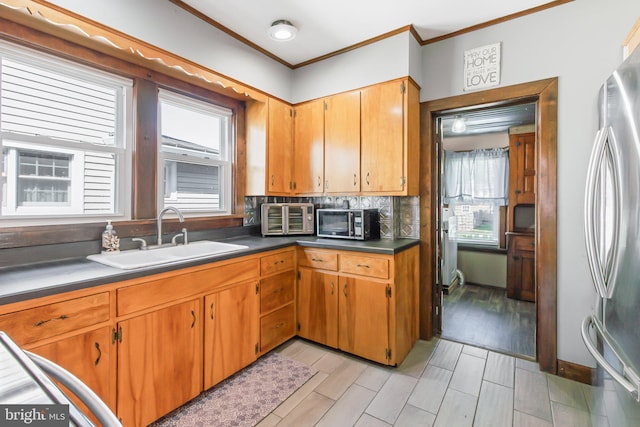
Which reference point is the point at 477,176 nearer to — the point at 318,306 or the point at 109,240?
the point at 318,306

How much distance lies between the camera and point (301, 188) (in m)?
3.07

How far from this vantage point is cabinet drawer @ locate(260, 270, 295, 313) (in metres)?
2.38

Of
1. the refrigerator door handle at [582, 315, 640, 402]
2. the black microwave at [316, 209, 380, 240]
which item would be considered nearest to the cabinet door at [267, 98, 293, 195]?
the black microwave at [316, 209, 380, 240]

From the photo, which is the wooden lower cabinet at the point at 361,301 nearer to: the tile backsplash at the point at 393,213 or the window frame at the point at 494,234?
the tile backsplash at the point at 393,213

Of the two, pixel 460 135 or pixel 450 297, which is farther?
pixel 460 135

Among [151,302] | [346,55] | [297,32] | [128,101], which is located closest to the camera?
[151,302]

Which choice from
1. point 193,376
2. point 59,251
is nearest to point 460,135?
point 193,376

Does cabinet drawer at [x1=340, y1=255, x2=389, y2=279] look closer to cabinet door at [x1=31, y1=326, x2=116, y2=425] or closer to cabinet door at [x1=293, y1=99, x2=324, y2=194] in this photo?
cabinet door at [x1=293, y1=99, x2=324, y2=194]

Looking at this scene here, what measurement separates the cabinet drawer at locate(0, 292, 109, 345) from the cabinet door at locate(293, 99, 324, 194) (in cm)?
193

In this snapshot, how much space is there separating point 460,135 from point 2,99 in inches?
191

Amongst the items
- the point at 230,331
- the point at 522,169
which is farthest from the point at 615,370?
the point at 522,169

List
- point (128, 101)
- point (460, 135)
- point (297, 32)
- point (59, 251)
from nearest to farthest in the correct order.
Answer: point (59, 251)
point (128, 101)
point (297, 32)
point (460, 135)

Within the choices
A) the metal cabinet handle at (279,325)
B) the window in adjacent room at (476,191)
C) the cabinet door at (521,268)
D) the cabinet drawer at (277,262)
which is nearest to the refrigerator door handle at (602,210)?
the cabinet drawer at (277,262)

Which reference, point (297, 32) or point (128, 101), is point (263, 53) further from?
point (128, 101)
